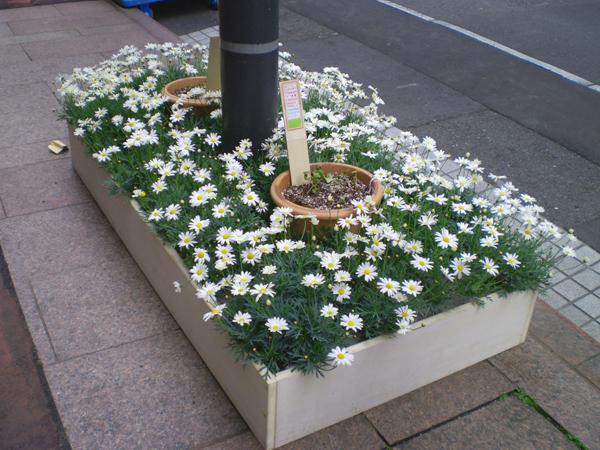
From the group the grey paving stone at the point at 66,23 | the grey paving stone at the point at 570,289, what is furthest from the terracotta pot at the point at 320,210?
the grey paving stone at the point at 66,23

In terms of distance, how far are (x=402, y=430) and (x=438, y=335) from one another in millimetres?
479

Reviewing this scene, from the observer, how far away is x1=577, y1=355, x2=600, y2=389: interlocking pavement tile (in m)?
2.83

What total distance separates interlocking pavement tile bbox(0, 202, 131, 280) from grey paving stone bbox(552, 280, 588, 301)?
2.92m

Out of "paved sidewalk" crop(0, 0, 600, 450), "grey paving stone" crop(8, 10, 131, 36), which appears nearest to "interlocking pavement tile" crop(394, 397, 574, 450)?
"paved sidewalk" crop(0, 0, 600, 450)

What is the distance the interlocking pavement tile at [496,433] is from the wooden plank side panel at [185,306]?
0.72m

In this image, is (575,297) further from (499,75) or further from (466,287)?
(499,75)

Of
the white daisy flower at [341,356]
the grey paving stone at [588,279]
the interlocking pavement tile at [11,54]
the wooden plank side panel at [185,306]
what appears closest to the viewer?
the white daisy flower at [341,356]

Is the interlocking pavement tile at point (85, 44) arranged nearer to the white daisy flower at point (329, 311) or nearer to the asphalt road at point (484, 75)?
the asphalt road at point (484, 75)

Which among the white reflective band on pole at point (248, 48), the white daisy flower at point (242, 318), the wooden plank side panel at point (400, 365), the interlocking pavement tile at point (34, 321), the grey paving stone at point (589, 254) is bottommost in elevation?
the grey paving stone at point (589, 254)

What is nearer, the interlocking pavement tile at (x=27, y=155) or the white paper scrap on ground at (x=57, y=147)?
the interlocking pavement tile at (x=27, y=155)

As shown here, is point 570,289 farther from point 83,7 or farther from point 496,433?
point 83,7

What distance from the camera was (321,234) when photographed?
2.74m

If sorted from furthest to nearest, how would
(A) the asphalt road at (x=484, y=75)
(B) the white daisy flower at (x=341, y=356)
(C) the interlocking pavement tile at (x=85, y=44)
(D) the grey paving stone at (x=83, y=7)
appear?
(D) the grey paving stone at (x=83, y=7)
(C) the interlocking pavement tile at (x=85, y=44)
(A) the asphalt road at (x=484, y=75)
(B) the white daisy flower at (x=341, y=356)

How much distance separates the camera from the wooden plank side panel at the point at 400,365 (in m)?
2.30
